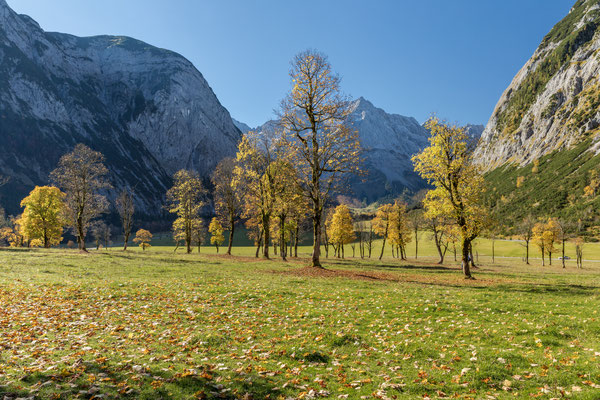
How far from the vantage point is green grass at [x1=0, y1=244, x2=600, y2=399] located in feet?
24.6

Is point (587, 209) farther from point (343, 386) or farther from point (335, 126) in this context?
point (343, 386)

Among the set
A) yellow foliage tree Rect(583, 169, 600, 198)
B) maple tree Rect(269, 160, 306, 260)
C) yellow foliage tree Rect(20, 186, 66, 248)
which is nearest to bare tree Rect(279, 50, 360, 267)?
maple tree Rect(269, 160, 306, 260)

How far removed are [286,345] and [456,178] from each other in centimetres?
2984

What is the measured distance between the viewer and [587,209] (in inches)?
7160

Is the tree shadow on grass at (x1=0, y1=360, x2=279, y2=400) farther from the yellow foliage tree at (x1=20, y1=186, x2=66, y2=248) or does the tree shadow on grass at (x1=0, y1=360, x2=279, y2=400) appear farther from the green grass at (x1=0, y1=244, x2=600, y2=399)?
the yellow foliage tree at (x1=20, y1=186, x2=66, y2=248)

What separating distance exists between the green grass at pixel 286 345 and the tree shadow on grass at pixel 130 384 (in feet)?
0.12

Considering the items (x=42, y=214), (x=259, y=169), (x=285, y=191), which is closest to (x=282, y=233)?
(x=285, y=191)

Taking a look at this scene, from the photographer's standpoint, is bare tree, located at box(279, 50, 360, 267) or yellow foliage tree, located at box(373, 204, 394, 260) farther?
yellow foliage tree, located at box(373, 204, 394, 260)

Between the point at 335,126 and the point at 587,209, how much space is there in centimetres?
23171

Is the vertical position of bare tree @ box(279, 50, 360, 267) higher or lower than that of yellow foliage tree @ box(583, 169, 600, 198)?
lower

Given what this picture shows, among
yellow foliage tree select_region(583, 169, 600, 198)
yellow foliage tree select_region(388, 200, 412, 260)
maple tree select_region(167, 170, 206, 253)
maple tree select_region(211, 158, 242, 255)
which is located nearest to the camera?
maple tree select_region(211, 158, 242, 255)

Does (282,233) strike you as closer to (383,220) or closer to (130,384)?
(383,220)

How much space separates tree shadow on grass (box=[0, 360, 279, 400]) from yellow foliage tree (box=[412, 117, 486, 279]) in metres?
30.8

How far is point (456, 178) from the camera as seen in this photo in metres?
32.9
